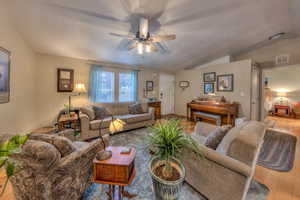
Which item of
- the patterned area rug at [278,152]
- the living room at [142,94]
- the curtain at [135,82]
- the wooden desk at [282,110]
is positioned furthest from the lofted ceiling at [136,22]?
the wooden desk at [282,110]

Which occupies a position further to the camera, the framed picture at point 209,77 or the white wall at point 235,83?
the framed picture at point 209,77

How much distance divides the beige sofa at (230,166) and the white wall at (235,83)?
324 cm

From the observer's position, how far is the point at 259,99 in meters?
4.78

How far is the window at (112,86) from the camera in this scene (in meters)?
4.28

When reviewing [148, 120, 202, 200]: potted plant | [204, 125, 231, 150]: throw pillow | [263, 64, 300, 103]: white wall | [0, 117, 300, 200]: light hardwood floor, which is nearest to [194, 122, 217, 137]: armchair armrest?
[204, 125, 231, 150]: throw pillow

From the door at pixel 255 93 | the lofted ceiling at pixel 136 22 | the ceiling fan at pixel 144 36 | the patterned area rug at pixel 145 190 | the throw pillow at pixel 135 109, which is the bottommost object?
the patterned area rug at pixel 145 190

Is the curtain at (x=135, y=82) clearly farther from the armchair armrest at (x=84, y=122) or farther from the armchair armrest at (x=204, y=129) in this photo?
the armchair armrest at (x=204, y=129)

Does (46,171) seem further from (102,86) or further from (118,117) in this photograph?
(102,86)

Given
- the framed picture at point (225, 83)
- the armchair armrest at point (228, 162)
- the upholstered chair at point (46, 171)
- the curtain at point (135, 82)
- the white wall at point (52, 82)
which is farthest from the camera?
the curtain at point (135, 82)

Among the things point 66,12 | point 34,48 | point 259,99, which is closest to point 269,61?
point 259,99

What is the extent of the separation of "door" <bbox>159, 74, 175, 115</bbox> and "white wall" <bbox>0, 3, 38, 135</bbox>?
4631 mm

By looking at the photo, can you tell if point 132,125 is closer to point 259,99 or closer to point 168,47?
point 168,47

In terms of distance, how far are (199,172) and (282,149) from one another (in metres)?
2.55

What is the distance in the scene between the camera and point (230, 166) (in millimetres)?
1186
